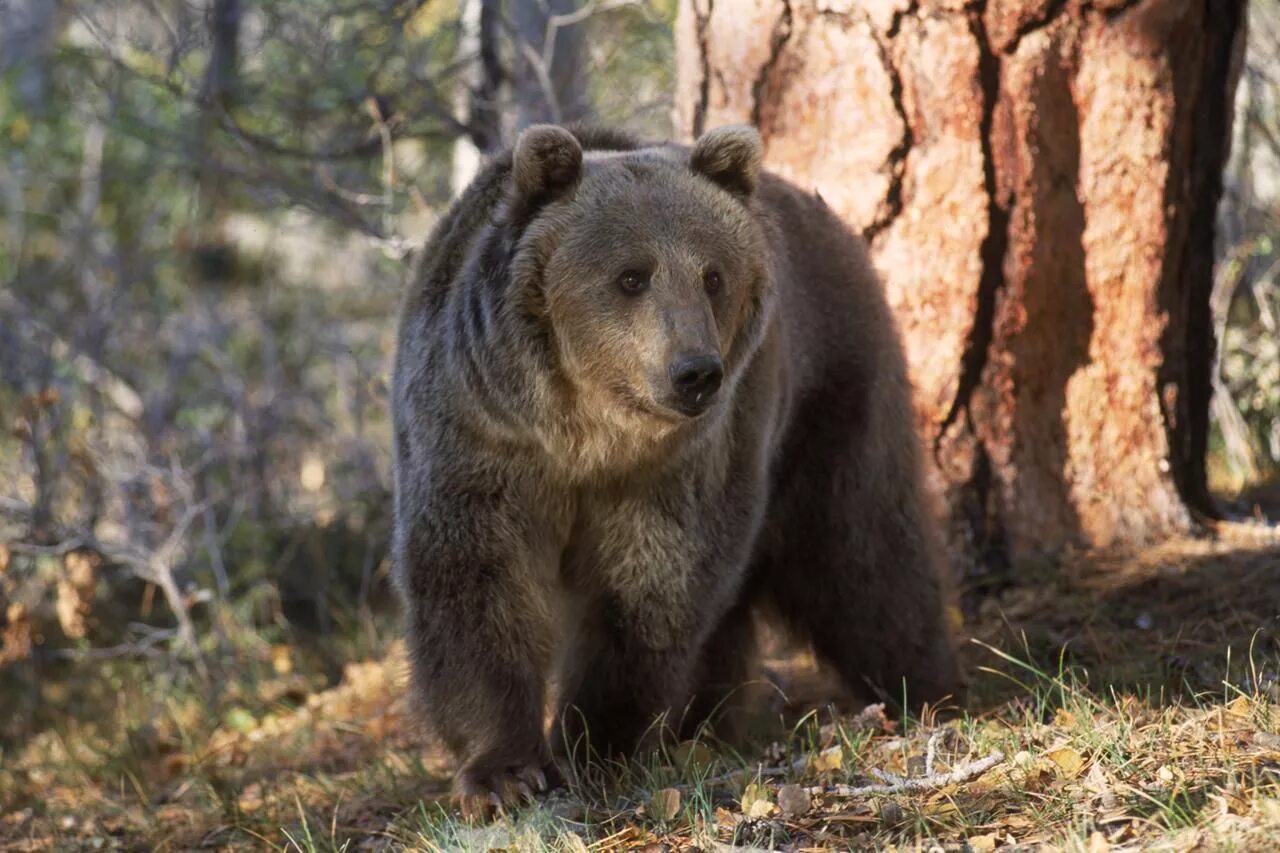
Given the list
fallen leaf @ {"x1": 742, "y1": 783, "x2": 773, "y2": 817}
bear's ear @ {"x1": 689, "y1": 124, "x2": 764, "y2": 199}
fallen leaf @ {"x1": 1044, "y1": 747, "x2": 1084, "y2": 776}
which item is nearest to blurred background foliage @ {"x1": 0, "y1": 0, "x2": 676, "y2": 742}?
bear's ear @ {"x1": 689, "y1": 124, "x2": 764, "y2": 199}

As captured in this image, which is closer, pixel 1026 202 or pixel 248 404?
pixel 1026 202

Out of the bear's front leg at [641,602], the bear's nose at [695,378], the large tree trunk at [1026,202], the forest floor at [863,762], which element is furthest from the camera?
the large tree trunk at [1026,202]

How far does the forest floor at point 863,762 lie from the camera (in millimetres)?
3414

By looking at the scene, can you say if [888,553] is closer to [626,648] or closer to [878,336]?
[878,336]

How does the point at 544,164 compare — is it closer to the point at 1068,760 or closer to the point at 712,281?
the point at 712,281

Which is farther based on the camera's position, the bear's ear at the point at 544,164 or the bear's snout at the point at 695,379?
the bear's ear at the point at 544,164

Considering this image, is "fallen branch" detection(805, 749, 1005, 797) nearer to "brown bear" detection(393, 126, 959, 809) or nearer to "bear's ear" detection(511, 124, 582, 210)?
"brown bear" detection(393, 126, 959, 809)

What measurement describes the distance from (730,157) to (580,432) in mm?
951

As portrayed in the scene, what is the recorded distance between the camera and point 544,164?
4.22 metres

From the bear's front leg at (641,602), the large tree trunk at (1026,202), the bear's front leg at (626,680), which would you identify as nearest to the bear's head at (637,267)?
the bear's front leg at (641,602)

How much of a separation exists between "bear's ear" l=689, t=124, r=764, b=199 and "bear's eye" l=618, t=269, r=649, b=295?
A: 1.73 ft

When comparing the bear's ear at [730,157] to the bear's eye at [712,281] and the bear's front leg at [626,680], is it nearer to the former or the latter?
the bear's eye at [712,281]

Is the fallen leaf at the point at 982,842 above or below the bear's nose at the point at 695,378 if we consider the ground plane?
below

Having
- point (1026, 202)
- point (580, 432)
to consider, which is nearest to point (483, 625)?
point (580, 432)
